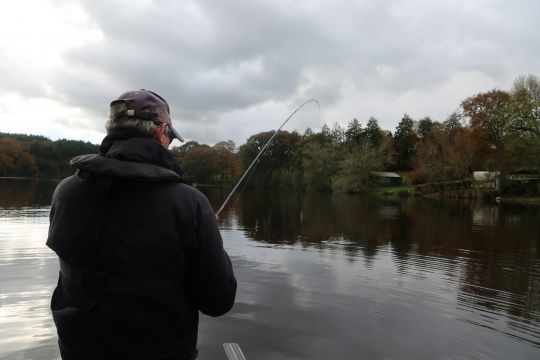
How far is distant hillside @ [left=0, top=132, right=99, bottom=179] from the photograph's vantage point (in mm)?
99062

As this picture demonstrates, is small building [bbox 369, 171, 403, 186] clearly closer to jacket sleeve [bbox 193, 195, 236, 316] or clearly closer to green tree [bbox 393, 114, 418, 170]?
green tree [bbox 393, 114, 418, 170]

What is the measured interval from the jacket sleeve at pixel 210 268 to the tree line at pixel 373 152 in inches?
1122

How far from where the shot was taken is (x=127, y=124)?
2143 millimetres

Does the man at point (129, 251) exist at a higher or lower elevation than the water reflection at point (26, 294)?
higher

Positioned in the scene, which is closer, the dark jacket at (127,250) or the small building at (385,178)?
the dark jacket at (127,250)

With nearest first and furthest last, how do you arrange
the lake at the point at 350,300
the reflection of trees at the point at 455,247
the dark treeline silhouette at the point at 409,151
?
the lake at the point at 350,300 → the reflection of trees at the point at 455,247 → the dark treeline silhouette at the point at 409,151

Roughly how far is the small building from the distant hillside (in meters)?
67.4

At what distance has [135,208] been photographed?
6.51 feet

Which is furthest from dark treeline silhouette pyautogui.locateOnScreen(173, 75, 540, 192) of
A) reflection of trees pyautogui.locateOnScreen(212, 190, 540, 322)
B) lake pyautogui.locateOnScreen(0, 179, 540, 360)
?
lake pyautogui.locateOnScreen(0, 179, 540, 360)

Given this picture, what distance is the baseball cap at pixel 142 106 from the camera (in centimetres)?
215

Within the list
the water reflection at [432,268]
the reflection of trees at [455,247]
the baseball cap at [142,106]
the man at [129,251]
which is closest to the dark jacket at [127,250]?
the man at [129,251]

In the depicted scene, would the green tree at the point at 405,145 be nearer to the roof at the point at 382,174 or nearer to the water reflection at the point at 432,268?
the roof at the point at 382,174

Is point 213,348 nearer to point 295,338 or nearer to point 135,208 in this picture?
point 295,338

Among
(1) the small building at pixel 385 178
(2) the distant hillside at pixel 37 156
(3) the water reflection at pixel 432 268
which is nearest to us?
(3) the water reflection at pixel 432 268
